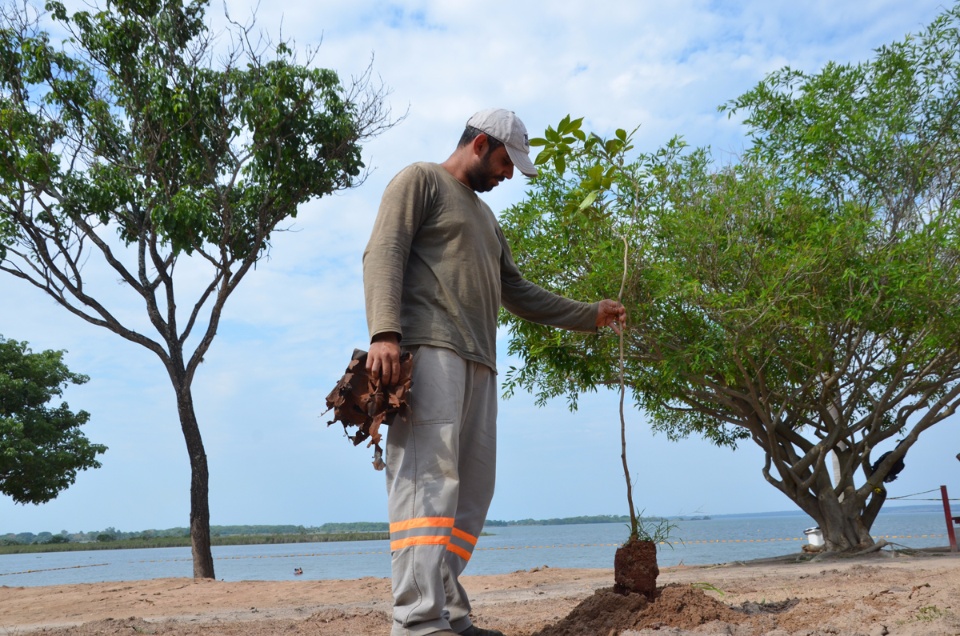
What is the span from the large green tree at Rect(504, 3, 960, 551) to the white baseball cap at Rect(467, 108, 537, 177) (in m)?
4.60

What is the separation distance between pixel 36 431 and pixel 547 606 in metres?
15.7

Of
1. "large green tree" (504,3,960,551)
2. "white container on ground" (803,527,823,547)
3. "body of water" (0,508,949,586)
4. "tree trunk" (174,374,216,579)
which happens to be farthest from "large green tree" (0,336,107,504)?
"white container on ground" (803,527,823,547)

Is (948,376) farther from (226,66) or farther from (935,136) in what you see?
(226,66)

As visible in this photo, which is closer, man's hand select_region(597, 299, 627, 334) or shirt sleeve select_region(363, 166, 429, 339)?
shirt sleeve select_region(363, 166, 429, 339)

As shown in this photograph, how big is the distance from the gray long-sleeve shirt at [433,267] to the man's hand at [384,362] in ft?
0.18

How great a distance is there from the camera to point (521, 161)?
296cm

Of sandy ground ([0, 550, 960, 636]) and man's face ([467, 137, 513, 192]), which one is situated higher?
man's face ([467, 137, 513, 192])

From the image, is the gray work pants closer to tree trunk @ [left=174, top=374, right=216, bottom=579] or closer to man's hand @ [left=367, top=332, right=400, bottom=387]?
man's hand @ [left=367, top=332, right=400, bottom=387]

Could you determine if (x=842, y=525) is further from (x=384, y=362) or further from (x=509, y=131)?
(x=384, y=362)

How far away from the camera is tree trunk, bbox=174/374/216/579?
33.4 feet

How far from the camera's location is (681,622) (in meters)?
2.94

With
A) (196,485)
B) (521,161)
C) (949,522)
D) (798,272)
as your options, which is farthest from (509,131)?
(949,522)

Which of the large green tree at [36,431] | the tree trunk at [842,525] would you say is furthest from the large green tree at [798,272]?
the large green tree at [36,431]

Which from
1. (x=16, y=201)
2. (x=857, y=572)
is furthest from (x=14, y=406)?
(x=857, y=572)
